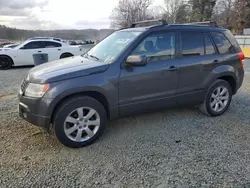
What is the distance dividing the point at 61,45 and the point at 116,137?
897cm

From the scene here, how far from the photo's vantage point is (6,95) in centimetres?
592

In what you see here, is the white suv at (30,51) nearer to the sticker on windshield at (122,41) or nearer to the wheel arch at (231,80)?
the sticker on windshield at (122,41)

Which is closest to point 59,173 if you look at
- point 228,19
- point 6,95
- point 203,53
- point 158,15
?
point 203,53

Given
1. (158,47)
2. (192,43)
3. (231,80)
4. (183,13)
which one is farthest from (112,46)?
(183,13)

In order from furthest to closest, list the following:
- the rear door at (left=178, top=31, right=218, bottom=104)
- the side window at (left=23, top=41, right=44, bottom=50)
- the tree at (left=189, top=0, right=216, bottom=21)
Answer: the tree at (left=189, top=0, right=216, bottom=21), the side window at (left=23, top=41, right=44, bottom=50), the rear door at (left=178, top=31, right=218, bottom=104)

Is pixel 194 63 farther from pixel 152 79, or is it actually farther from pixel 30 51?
pixel 30 51

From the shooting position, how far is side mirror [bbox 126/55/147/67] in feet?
10.8

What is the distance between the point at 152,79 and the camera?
12.0ft

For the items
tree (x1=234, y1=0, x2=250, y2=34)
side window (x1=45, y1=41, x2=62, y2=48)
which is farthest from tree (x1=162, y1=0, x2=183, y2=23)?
side window (x1=45, y1=41, x2=62, y2=48)

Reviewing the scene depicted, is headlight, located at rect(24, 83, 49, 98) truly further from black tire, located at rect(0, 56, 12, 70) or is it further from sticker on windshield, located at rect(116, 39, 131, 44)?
black tire, located at rect(0, 56, 12, 70)

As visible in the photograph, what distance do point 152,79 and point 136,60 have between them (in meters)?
0.51

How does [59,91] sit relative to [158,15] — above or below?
below

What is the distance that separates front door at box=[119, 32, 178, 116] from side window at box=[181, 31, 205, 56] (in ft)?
0.70

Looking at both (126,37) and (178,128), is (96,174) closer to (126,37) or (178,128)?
(178,128)
